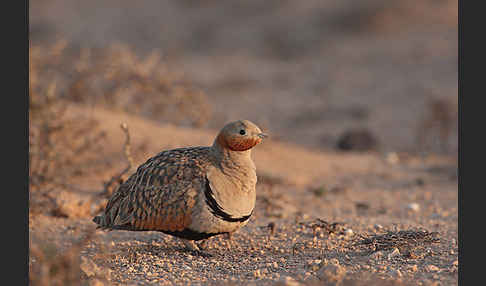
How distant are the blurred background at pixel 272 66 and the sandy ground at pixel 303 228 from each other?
2.99 feet

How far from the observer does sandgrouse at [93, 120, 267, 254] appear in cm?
407

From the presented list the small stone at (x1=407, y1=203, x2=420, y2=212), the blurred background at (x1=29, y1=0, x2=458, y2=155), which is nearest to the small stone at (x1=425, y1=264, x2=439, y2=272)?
the small stone at (x1=407, y1=203, x2=420, y2=212)

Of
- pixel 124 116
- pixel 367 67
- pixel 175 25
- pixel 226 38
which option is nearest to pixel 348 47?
pixel 367 67

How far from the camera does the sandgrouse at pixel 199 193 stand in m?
4.07

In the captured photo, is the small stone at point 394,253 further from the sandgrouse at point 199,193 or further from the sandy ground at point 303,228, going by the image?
the sandgrouse at point 199,193

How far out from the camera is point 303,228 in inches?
205

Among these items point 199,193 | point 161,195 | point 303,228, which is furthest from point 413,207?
point 161,195

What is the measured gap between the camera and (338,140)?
36.8ft

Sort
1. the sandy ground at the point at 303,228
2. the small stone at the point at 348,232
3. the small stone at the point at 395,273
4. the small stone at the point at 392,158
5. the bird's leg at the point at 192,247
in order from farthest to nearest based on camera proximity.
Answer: the small stone at the point at 392,158, the small stone at the point at 348,232, the bird's leg at the point at 192,247, the sandy ground at the point at 303,228, the small stone at the point at 395,273

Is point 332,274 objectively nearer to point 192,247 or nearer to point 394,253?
point 394,253

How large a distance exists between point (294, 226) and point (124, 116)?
4.34 meters

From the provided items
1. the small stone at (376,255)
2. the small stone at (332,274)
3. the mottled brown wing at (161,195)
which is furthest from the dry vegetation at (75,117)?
the small stone at (376,255)

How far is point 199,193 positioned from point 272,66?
1564cm

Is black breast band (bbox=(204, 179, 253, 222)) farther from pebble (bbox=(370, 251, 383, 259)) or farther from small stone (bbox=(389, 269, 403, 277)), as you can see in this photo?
small stone (bbox=(389, 269, 403, 277))
